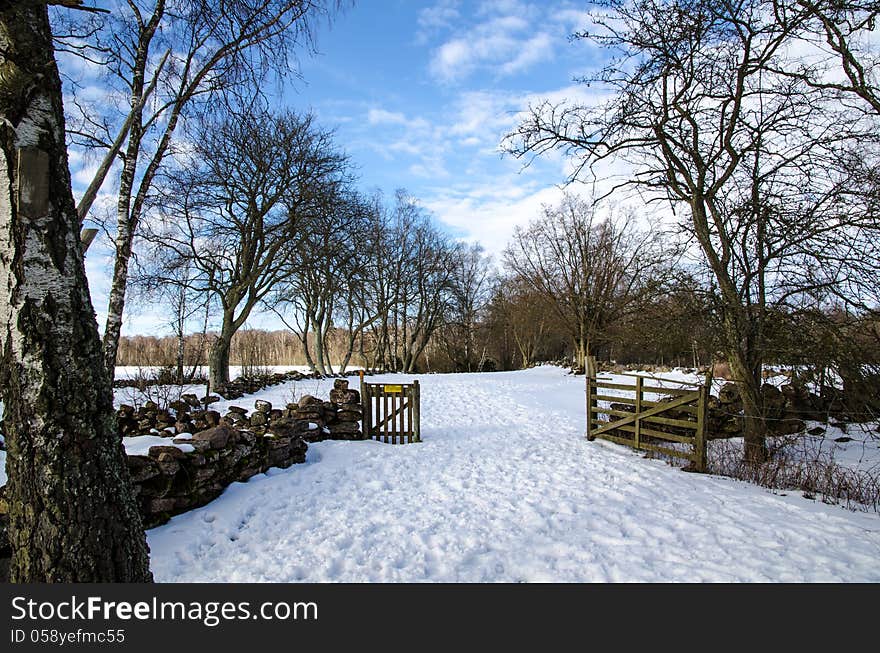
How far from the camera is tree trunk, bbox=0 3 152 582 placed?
2262 millimetres

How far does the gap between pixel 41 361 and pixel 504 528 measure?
3764mm

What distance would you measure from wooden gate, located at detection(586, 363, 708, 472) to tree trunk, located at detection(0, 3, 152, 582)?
7.27m

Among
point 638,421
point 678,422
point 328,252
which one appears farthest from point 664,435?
point 328,252

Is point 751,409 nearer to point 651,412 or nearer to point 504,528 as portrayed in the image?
point 651,412

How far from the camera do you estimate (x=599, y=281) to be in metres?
24.4

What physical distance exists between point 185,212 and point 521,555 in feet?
50.0

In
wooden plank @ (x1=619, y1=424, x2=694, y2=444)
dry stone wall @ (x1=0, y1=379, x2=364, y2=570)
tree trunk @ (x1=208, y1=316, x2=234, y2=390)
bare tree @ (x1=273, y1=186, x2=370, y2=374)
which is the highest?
bare tree @ (x1=273, y1=186, x2=370, y2=374)

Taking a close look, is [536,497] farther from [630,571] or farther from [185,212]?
[185,212]

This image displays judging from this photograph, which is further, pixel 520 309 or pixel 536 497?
pixel 520 309

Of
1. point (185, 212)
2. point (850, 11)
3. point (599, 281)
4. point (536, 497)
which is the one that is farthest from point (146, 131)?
point (599, 281)

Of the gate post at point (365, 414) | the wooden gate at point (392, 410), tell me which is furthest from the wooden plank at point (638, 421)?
the gate post at point (365, 414)

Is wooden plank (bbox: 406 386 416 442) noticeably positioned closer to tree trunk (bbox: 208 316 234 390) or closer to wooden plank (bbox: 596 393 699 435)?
wooden plank (bbox: 596 393 699 435)

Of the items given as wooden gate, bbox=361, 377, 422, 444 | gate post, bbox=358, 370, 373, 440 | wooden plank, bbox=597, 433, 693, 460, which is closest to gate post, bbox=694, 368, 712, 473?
wooden plank, bbox=597, 433, 693, 460

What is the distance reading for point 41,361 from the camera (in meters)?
2.26
